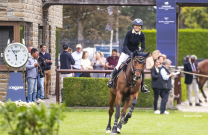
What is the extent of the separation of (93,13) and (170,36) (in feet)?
65.6

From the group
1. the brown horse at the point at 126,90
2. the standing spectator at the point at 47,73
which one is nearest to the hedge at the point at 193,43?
the standing spectator at the point at 47,73

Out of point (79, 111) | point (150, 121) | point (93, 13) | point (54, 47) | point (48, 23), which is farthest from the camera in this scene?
point (93, 13)

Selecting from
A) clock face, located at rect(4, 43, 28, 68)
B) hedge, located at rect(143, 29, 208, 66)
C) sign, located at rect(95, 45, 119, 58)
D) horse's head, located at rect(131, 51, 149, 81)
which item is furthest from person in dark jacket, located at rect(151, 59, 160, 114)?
hedge, located at rect(143, 29, 208, 66)

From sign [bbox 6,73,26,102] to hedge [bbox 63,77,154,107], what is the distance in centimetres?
205

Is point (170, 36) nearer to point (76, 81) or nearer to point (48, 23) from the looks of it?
point (76, 81)

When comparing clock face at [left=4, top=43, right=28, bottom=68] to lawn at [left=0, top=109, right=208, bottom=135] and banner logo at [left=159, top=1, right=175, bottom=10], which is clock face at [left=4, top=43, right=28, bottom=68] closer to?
lawn at [left=0, top=109, right=208, bottom=135]

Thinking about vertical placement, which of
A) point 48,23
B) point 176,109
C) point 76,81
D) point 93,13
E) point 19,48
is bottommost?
point 176,109

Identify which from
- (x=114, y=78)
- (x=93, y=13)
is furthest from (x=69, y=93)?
(x=93, y=13)

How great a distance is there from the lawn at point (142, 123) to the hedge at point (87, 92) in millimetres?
419

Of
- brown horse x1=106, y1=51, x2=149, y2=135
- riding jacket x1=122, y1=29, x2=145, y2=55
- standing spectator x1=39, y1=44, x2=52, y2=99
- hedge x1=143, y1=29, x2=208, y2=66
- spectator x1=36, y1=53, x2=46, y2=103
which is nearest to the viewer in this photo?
brown horse x1=106, y1=51, x2=149, y2=135

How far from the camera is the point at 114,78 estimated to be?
29.0ft

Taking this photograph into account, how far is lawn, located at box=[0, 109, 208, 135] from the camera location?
347 inches

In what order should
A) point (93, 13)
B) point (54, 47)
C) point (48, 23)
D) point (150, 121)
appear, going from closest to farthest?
1. point (150, 121)
2. point (48, 23)
3. point (54, 47)
4. point (93, 13)

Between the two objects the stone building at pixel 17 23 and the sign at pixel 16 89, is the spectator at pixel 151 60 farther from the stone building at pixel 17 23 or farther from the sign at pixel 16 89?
the sign at pixel 16 89
